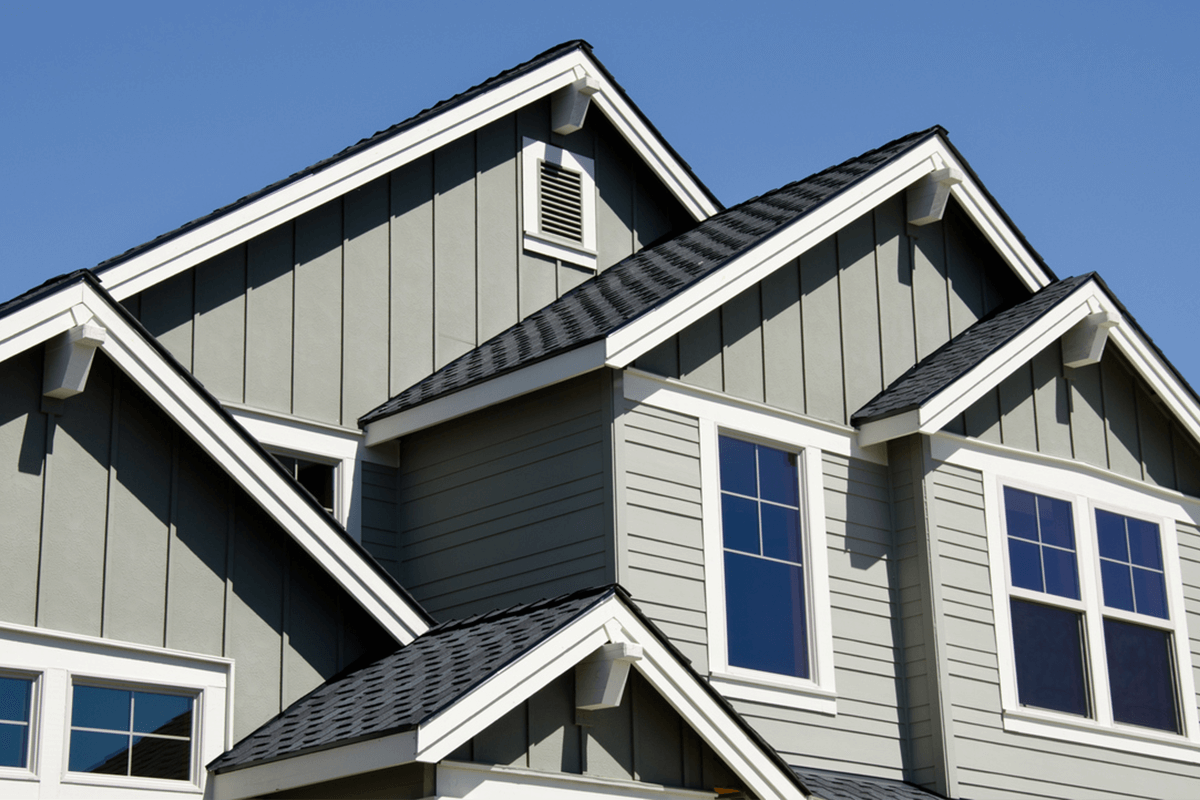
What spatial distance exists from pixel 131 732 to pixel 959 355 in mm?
7263

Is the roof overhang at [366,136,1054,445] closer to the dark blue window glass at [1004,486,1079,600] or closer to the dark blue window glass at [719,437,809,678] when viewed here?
the dark blue window glass at [719,437,809,678]

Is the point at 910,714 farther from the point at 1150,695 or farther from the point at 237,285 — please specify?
the point at 237,285

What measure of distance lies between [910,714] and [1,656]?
6.65m

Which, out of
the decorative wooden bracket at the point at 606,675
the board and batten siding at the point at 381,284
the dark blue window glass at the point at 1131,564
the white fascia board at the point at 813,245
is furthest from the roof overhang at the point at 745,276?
the decorative wooden bracket at the point at 606,675

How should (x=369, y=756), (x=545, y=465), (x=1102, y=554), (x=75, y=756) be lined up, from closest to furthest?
(x=369, y=756) < (x=75, y=756) < (x=545, y=465) < (x=1102, y=554)

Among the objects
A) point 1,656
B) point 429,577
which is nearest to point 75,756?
point 1,656

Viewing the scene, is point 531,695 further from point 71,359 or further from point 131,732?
point 71,359

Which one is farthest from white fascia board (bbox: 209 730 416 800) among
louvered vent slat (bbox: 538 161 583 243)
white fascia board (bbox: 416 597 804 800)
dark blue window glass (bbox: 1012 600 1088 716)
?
louvered vent slat (bbox: 538 161 583 243)

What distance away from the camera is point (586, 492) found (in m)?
11.1

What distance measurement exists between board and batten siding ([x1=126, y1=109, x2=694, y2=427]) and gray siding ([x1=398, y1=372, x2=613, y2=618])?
3.11 feet

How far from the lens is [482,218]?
13.8 metres

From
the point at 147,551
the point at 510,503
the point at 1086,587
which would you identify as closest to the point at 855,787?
the point at 1086,587

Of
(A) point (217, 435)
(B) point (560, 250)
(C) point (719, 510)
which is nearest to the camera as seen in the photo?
(A) point (217, 435)

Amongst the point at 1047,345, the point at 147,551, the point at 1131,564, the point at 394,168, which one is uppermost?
the point at 394,168
